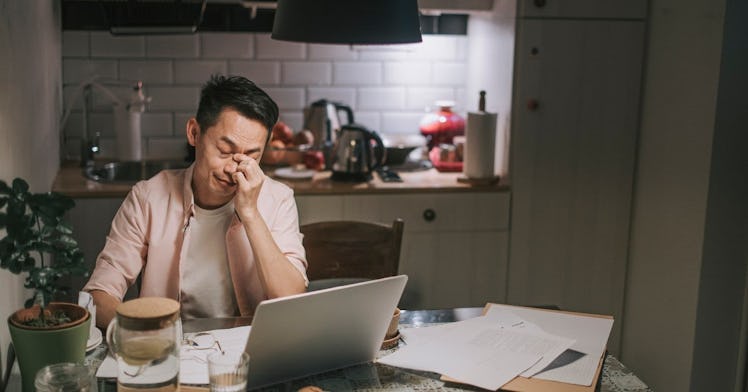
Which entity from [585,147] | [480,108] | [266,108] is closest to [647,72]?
[585,147]

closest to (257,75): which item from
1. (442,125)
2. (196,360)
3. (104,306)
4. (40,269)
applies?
(442,125)

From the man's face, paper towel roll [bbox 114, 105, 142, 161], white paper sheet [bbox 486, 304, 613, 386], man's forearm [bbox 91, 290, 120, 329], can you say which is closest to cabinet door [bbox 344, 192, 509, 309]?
paper towel roll [bbox 114, 105, 142, 161]

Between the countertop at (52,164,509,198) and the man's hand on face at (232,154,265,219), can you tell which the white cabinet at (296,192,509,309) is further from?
the man's hand on face at (232,154,265,219)

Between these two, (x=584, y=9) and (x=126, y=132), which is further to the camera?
(x=126, y=132)

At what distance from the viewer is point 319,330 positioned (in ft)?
5.12

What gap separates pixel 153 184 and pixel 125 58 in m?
1.54

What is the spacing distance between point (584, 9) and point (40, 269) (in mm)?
2432

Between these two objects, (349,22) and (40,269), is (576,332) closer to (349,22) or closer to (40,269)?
(349,22)

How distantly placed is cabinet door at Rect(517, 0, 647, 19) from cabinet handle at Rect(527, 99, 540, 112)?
1.07ft

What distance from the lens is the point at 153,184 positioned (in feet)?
7.22

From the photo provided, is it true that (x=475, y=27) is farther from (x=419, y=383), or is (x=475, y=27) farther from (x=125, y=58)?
(x=419, y=383)

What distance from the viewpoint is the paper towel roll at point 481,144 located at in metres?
3.28

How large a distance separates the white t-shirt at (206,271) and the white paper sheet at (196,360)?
0.38 meters

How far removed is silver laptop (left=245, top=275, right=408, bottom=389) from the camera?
148 cm
